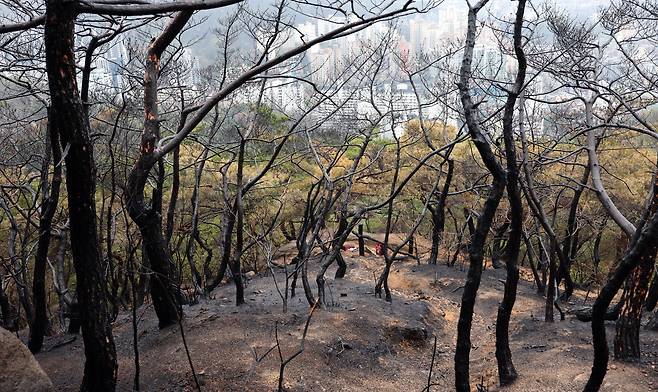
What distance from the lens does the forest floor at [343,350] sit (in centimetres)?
502

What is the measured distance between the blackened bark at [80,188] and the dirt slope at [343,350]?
44.5 inches

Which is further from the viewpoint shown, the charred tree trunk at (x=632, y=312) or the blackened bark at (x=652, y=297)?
the blackened bark at (x=652, y=297)

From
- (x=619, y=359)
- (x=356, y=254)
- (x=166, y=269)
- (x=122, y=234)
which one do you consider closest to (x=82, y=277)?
(x=166, y=269)

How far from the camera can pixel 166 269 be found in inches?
224

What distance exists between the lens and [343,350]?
20.4ft

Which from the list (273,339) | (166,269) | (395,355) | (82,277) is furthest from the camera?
(395,355)

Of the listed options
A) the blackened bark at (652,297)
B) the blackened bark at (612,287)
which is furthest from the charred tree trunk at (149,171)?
the blackened bark at (652,297)

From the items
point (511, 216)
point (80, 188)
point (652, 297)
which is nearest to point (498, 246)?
point (652, 297)

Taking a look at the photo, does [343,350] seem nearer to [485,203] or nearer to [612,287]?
[485,203]

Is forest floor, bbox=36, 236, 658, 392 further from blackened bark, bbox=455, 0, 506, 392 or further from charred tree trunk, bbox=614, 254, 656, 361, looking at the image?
blackened bark, bbox=455, 0, 506, 392

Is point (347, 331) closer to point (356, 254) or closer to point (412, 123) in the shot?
point (356, 254)

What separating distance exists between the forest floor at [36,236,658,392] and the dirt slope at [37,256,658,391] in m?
0.01

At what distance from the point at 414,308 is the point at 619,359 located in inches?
154

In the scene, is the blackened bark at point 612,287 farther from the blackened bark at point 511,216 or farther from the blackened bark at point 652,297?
A: the blackened bark at point 652,297
